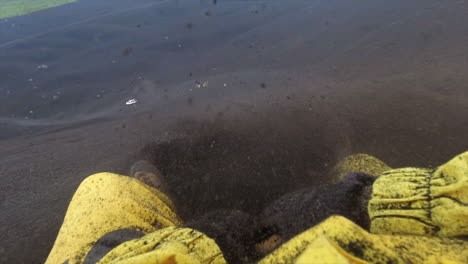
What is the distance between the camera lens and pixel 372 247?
3.69 ft

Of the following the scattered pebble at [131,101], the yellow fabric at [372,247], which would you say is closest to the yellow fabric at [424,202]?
the yellow fabric at [372,247]

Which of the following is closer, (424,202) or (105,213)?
(424,202)

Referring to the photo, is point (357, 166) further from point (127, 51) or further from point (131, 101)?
point (127, 51)

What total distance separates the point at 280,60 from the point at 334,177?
3.92m

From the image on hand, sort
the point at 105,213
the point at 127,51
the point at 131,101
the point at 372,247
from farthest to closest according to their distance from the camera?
the point at 127,51, the point at 131,101, the point at 105,213, the point at 372,247

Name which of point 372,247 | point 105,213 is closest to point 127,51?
point 105,213

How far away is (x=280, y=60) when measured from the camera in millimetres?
6270

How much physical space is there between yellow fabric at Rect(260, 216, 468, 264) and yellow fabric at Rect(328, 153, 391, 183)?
1.69m

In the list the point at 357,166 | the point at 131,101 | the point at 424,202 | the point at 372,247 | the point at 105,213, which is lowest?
the point at 357,166

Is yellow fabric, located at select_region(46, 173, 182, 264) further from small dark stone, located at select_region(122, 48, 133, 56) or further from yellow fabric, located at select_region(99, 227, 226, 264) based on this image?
small dark stone, located at select_region(122, 48, 133, 56)

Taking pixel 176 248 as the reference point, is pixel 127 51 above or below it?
above

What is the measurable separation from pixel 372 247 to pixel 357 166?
2109mm

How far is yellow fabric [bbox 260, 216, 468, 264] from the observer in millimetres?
1095

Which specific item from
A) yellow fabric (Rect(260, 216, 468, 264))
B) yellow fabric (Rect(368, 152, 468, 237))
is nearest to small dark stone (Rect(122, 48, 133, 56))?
yellow fabric (Rect(368, 152, 468, 237))
